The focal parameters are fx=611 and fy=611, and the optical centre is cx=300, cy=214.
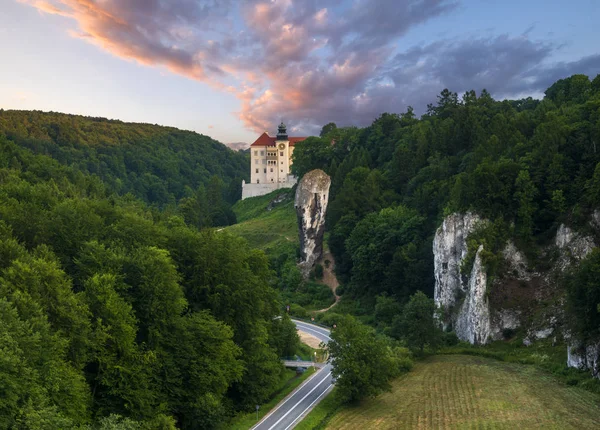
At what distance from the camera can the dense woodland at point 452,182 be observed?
53.2 meters

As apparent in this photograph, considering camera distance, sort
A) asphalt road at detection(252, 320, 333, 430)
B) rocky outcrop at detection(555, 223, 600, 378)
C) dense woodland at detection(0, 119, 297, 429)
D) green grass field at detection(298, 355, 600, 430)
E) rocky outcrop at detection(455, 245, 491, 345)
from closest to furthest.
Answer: dense woodland at detection(0, 119, 297, 429) → green grass field at detection(298, 355, 600, 430) → asphalt road at detection(252, 320, 333, 430) → rocky outcrop at detection(555, 223, 600, 378) → rocky outcrop at detection(455, 245, 491, 345)

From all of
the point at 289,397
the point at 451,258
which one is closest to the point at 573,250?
the point at 451,258

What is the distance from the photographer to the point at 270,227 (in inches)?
3989

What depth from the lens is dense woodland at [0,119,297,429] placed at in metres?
28.5

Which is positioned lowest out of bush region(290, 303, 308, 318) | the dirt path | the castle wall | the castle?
bush region(290, 303, 308, 318)

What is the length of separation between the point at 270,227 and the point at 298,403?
60899 millimetres

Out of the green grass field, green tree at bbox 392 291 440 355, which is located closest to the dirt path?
green tree at bbox 392 291 440 355

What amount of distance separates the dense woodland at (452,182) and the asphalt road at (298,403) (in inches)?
395

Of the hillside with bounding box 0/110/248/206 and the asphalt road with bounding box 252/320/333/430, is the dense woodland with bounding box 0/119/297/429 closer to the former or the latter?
the asphalt road with bounding box 252/320/333/430

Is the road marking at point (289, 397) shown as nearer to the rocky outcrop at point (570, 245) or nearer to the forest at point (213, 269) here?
the forest at point (213, 269)

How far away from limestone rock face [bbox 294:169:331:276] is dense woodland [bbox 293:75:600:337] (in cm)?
246

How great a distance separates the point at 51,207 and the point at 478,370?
34.5 m

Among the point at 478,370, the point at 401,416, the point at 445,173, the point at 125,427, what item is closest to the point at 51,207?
the point at 125,427

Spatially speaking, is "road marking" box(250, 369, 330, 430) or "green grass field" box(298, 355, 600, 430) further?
→ "road marking" box(250, 369, 330, 430)
